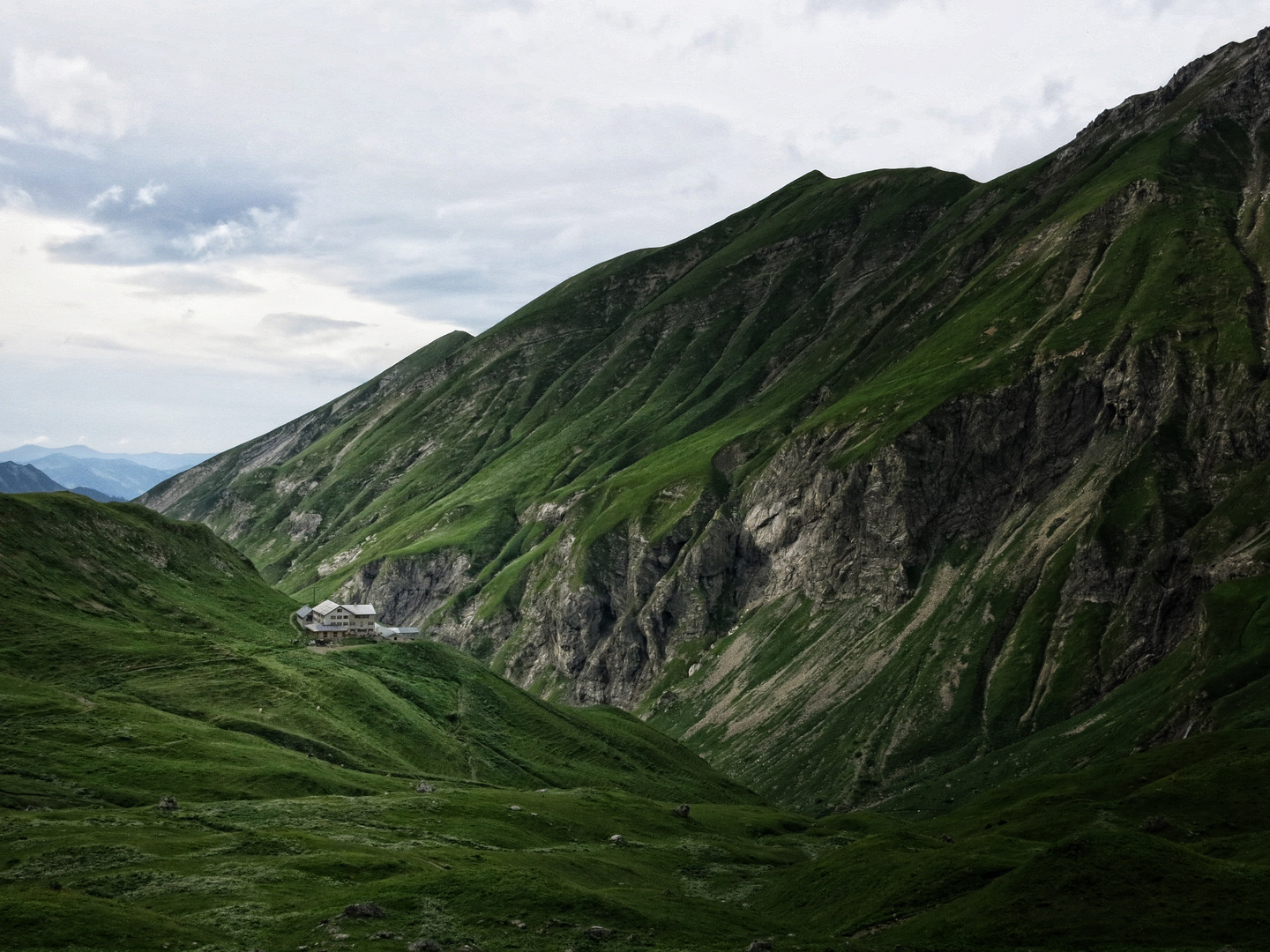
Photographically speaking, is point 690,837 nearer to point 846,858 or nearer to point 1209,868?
point 846,858

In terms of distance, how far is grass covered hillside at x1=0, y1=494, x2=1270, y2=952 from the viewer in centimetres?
8562

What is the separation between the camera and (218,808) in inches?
4402

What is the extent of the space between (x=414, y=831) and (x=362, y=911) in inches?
1393

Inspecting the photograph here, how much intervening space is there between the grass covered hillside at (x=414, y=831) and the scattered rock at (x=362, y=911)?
0.50 ft

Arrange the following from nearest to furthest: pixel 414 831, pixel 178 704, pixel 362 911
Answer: pixel 362 911
pixel 414 831
pixel 178 704

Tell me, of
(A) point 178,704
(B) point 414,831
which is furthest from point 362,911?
(A) point 178,704

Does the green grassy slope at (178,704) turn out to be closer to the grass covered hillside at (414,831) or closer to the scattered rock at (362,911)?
the grass covered hillside at (414,831)

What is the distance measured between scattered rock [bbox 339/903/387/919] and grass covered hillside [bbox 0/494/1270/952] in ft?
0.50

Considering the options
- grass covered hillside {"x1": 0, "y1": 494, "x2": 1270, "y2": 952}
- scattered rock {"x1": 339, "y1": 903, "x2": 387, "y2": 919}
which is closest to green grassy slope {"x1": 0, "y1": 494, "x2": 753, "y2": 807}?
grass covered hillside {"x1": 0, "y1": 494, "x2": 1270, "y2": 952}

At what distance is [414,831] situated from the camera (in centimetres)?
11756

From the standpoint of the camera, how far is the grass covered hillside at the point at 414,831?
8562cm

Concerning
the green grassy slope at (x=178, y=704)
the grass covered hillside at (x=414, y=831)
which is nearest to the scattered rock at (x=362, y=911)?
the grass covered hillside at (x=414, y=831)

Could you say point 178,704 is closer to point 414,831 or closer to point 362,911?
point 414,831

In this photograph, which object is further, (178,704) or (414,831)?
(178,704)
